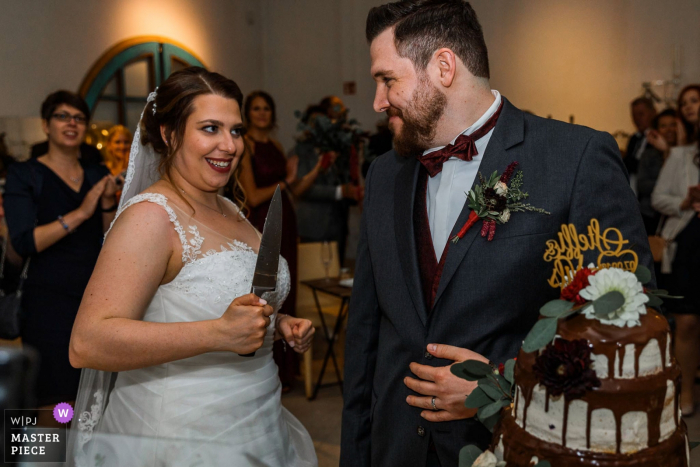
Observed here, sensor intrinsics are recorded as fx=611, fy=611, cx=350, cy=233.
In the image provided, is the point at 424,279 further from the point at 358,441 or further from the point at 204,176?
the point at 204,176

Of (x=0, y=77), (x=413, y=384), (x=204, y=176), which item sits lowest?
(x=413, y=384)

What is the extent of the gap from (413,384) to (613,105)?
571 centimetres

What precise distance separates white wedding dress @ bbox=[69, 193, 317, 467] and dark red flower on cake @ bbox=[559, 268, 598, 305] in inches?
33.8

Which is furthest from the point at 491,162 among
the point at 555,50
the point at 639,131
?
the point at 555,50

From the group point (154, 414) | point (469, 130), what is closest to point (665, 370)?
point (469, 130)

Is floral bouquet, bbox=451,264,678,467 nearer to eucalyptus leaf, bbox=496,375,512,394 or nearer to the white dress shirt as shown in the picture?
eucalyptus leaf, bbox=496,375,512,394

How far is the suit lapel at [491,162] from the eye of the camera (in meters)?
1.35

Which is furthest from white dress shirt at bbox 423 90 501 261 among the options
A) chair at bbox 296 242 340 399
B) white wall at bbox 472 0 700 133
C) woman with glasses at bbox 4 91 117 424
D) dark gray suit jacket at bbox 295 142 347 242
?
white wall at bbox 472 0 700 133

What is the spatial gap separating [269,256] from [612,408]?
0.89 metres

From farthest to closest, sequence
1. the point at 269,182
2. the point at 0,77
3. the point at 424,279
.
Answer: the point at 0,77 < the point at 269,182 < the point at 424,279

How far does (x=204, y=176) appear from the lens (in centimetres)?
183

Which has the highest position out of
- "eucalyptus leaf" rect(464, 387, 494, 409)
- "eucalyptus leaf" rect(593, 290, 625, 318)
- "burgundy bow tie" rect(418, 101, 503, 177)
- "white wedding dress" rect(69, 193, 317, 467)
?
"burgundy bow tie" rect(418, 101, 503, 177)

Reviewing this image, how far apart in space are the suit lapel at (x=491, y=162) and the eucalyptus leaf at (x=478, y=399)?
1.22ft

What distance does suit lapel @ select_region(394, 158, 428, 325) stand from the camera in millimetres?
1420
